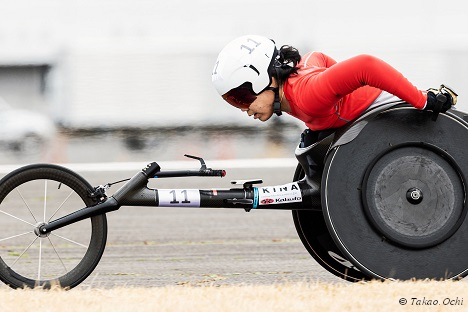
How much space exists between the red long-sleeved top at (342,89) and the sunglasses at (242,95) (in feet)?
0.64

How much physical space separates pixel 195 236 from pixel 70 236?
161 cm

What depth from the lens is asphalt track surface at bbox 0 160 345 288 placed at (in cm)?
685

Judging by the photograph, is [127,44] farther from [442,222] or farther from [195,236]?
[442,222]

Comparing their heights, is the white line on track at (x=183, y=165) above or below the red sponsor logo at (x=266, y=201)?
below

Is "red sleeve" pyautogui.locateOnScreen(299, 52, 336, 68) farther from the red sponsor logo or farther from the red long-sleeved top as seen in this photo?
the red sponsor logo

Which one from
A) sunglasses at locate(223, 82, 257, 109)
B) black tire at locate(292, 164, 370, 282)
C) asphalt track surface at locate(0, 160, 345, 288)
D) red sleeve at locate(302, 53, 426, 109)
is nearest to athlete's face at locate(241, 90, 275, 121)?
sunglasses at locate(223, 82, 257, 109)

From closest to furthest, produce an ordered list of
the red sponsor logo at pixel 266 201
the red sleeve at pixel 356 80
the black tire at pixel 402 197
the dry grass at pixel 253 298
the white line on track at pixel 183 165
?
the dry grass at pixel 253 298 → the red sleeve at pixel 356 80 → the black tire at pixel 402 197 → the red sponsor logo at pixel 266 201 → the white line on track at pixel 183 165

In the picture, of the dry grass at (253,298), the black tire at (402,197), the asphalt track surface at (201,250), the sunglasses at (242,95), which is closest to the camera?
the dry grass at (253,298)

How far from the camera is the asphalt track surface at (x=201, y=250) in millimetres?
6848

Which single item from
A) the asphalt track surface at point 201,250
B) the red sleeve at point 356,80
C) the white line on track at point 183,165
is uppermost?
the red sleeve at point 356,80

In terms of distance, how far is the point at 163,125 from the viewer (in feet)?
64.7

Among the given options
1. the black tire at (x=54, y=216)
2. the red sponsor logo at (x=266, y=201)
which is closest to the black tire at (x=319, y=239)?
the red sponsor logo at (x=266, y=201)

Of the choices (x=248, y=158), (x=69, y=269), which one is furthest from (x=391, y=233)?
(x=248, y=158)

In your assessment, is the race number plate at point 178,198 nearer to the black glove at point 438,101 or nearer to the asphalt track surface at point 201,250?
the asphalt track surface at point 201,250
